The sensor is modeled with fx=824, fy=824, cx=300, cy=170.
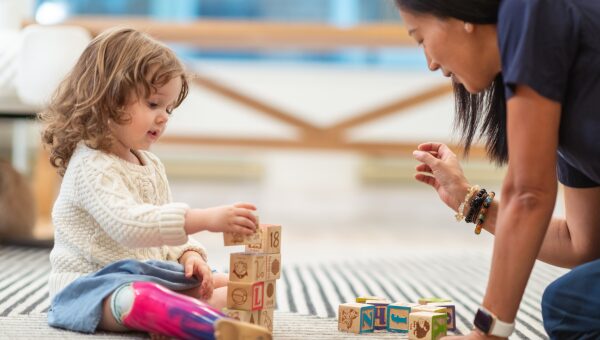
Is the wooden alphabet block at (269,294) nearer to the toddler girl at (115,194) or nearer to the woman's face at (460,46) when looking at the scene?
the toddler girl at (115,194)

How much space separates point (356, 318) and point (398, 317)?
7cm

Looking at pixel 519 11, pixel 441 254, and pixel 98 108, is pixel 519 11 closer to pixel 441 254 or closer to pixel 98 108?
pixel 98 108

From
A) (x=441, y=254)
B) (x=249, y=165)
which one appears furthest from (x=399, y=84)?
(x=441, y=254)

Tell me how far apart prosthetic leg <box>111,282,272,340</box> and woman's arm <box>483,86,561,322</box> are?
0.93 feet

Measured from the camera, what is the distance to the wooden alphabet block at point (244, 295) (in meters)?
1.06

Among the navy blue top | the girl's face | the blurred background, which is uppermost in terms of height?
the navy blue top

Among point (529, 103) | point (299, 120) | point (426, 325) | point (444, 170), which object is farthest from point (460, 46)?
point (299, 120)

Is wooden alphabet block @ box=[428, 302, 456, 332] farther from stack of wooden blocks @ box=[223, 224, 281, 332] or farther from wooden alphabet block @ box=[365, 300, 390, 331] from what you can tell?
stack of wooden blocks @ box=[223, 224, 281, 332]

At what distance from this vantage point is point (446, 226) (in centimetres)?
320

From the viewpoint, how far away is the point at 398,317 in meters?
1.23

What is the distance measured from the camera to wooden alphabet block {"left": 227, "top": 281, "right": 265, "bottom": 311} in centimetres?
106

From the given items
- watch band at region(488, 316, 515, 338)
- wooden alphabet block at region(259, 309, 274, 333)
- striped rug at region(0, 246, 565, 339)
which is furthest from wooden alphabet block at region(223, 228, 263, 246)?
watch band at region(488, 316, 515, 338)

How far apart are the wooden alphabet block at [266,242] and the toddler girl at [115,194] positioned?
0.06 metres

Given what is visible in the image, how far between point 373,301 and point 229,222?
0.35 meters
